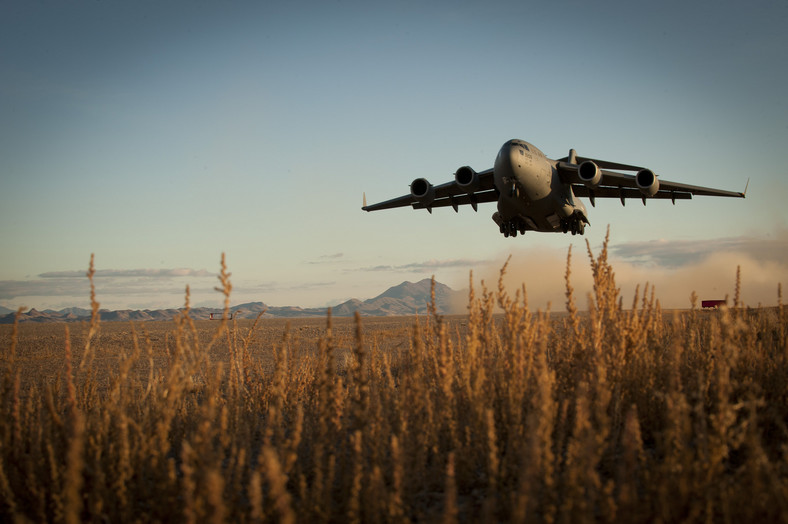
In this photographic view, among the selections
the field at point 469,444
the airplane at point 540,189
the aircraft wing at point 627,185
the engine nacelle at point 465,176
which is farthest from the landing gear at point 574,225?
the field at point 469,444

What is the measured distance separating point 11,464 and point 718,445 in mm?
4135

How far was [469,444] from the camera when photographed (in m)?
3.05

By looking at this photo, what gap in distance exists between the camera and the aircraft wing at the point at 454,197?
2162 cm

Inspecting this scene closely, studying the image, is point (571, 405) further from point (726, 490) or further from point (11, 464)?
point (11, 464)

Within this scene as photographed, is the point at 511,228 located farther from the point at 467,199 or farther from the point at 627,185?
the point at 627,185

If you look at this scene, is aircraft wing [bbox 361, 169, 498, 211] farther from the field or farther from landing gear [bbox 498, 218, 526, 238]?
the field

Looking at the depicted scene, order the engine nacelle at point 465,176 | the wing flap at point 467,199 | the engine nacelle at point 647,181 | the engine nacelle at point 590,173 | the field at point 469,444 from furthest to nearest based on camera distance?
1. the wing flap at point 467,199
2. the engine nacelle at point 465,176
3. the engine nacelle at point 590,173
4. the engine nacelle at point 647,181
5. the field at point 469,444

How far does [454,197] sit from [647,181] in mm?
9026

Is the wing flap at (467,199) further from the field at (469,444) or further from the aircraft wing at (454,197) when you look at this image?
the field at (469,444)

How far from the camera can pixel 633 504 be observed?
2180 mm

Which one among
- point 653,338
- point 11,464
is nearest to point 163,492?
point 11,464

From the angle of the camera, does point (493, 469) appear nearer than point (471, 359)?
Yes

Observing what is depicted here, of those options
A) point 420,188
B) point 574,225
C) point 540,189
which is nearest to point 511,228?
point 574,225

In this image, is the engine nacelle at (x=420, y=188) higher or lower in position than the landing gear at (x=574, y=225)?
higher
